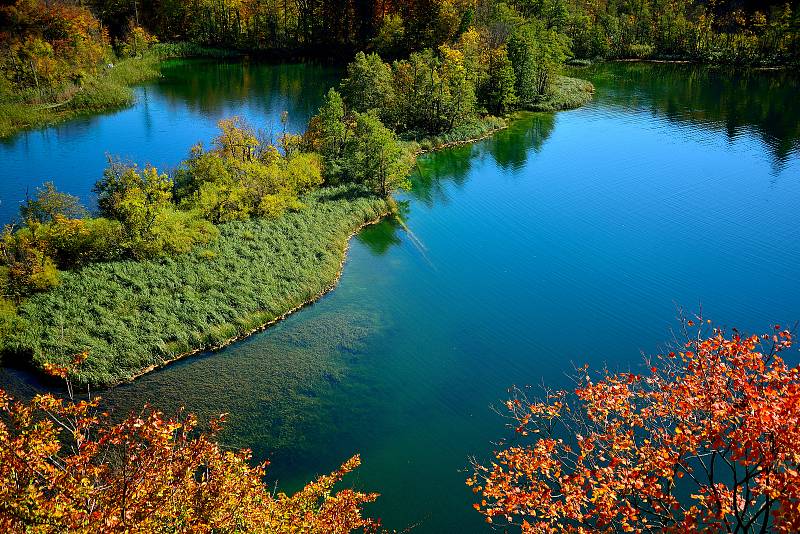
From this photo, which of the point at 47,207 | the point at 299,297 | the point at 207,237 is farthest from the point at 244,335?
the point at 47,207

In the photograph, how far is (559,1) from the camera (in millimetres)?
81562

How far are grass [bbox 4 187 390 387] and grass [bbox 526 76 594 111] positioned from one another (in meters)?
34.1

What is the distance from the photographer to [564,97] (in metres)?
57.1

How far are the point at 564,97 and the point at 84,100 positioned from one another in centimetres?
4352

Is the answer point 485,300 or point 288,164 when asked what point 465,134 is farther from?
point 485,300

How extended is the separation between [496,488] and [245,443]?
28.7ft

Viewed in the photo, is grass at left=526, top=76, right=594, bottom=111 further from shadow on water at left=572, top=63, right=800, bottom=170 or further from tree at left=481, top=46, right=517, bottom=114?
tree at left=481, top=46, right=517, bottom=114

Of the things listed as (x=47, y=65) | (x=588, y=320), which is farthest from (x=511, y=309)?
(x=47, y=65)

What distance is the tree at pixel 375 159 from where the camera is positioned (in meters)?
33.6

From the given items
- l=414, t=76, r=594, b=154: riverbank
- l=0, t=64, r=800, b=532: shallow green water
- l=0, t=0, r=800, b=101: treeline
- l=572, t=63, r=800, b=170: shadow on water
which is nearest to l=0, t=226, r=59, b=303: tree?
l=0, t=64, r=800, b=532: shallow green water

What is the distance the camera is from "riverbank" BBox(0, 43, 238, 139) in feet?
153

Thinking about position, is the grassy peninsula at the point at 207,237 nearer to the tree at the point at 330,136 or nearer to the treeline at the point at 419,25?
the tree at the point at 330,136

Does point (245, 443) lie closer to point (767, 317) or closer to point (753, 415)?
point (753, 415)

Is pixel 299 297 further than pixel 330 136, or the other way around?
pixel 330 136
